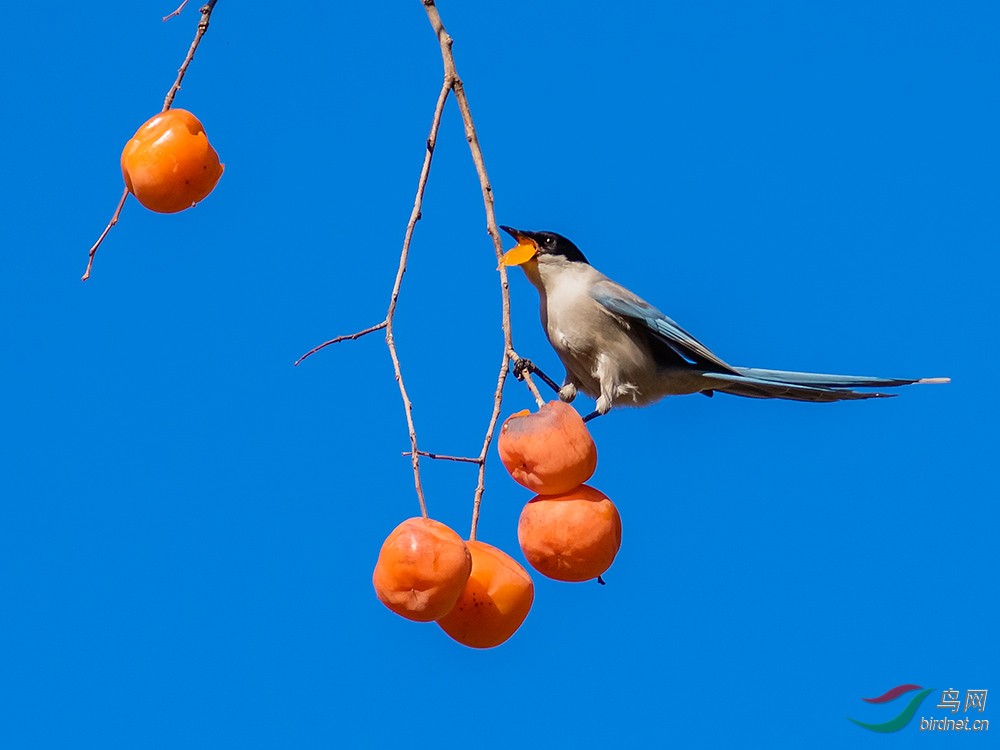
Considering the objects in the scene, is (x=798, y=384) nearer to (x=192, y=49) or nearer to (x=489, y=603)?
(x=489, y=603)

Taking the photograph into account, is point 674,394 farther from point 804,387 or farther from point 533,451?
point 533,451

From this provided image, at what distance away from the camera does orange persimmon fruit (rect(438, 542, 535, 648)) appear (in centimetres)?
284

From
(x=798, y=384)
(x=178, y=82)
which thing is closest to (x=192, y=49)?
(x=178, y=82)

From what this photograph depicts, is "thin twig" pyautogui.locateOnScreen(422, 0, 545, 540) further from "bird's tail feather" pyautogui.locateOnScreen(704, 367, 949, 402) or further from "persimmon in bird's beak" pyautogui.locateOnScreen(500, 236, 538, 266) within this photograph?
"bird's tail feather" pyautogui.locateOnScreen(704, 367, 949, 402)

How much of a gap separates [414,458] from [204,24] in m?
1.33

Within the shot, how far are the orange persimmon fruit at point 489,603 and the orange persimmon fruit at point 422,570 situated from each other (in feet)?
0.34

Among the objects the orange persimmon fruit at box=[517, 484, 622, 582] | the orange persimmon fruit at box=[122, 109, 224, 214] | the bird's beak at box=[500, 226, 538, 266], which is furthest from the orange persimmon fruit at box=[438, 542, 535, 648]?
the orange persimmon fruit at box=[122, 109, 224, 214]

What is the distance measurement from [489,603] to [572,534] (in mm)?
273

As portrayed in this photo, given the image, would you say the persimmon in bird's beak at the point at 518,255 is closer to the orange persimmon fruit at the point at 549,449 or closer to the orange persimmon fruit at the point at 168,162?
the orange persimmon fruit at the point at 549,449

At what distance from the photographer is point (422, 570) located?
8.69 feet

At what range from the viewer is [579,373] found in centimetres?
450

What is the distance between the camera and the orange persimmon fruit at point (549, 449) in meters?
2.94

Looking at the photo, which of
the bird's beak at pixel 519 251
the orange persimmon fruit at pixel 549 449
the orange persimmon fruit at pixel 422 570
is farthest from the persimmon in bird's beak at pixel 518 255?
the orange persimmon fruit at pixel 422 570

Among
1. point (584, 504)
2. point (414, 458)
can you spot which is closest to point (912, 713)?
point (584, 504)
